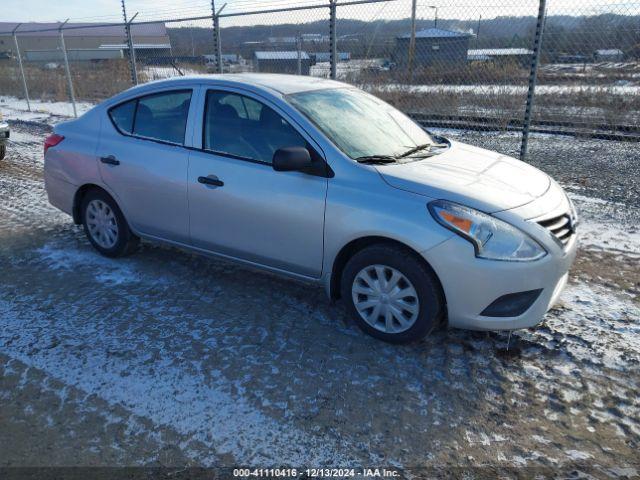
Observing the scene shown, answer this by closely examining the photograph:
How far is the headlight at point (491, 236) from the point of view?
120 inches

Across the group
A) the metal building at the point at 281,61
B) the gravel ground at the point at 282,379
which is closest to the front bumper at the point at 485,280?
the gravel ground at the point at 282,379

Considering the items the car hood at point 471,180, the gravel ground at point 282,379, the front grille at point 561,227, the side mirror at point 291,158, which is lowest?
the gravel ground at point 282,379

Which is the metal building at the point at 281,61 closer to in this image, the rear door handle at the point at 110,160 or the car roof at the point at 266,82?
the car roof at the point at 266,82

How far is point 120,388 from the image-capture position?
3.05 meters

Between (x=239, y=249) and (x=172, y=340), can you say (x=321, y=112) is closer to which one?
(x=239, y=249)

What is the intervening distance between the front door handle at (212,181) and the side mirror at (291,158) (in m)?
0.62

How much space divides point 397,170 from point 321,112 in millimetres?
823

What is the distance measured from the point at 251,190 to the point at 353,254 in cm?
89

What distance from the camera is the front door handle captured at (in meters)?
3.91

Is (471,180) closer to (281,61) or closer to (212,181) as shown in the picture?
(212,181)

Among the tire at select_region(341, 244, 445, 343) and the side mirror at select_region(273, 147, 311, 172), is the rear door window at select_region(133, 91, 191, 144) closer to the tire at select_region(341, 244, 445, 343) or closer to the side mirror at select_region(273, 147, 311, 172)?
the side mirror at select_region(273, 147, 311, 172)

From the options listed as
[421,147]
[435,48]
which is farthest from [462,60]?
[421,147]

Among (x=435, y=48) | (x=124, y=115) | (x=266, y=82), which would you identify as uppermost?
(x=435, y=48)

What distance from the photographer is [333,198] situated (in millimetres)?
3457
